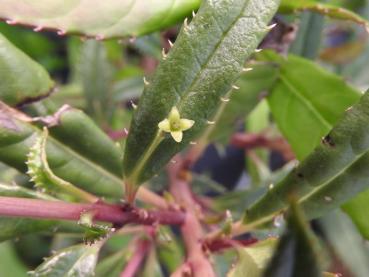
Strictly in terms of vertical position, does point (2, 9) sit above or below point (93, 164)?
above

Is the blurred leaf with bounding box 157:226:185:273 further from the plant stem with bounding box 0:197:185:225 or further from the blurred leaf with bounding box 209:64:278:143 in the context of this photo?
the plant stem with bounding box 0:197:185:225

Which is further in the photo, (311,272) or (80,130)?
(80,130)

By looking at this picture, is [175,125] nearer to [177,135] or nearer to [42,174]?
[177,135]

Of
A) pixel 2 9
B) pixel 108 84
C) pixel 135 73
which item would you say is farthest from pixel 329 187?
pixel 135 73

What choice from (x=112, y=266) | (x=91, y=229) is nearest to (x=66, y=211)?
(x=91, y=229)

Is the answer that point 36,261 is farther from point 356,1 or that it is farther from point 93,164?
point 356,1

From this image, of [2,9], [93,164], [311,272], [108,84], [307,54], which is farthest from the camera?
[108,84]
